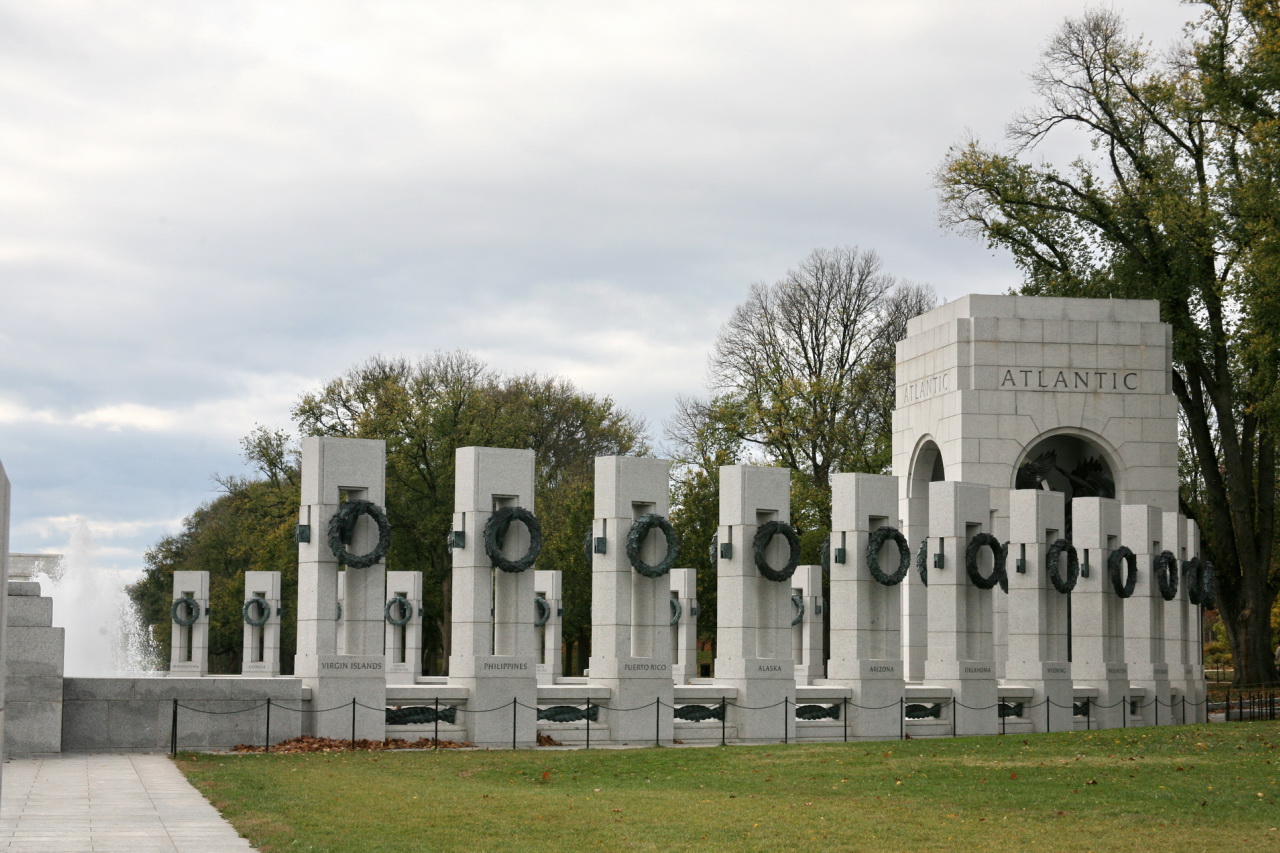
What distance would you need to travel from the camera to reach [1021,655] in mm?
34219

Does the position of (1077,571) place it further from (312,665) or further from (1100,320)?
(312,665)

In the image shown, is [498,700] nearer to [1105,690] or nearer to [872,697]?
[872,697]

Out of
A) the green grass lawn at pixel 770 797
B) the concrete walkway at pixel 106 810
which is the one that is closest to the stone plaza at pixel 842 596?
the green grass lawn at pixel 770 797

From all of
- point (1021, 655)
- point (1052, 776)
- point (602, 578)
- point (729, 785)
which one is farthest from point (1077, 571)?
point (729, 785)

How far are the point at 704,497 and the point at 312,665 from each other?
3486 cm

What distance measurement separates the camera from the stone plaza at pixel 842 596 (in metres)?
25.2

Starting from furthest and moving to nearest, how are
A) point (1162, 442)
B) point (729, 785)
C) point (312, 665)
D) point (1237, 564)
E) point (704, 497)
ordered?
point (704, 497)
point (1237, 564)
point (1162, 442)
point (312, 665)
point (729, 785)

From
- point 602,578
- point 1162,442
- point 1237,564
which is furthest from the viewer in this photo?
point 1237,564

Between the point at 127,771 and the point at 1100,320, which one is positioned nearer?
the point at 127,771

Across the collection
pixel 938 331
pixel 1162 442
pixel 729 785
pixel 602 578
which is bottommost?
pixel 729 785

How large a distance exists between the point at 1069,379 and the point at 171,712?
1096 inches

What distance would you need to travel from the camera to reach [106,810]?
16.1 m

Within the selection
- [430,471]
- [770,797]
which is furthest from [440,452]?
[770,797]

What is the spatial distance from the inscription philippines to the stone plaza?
64 mm
